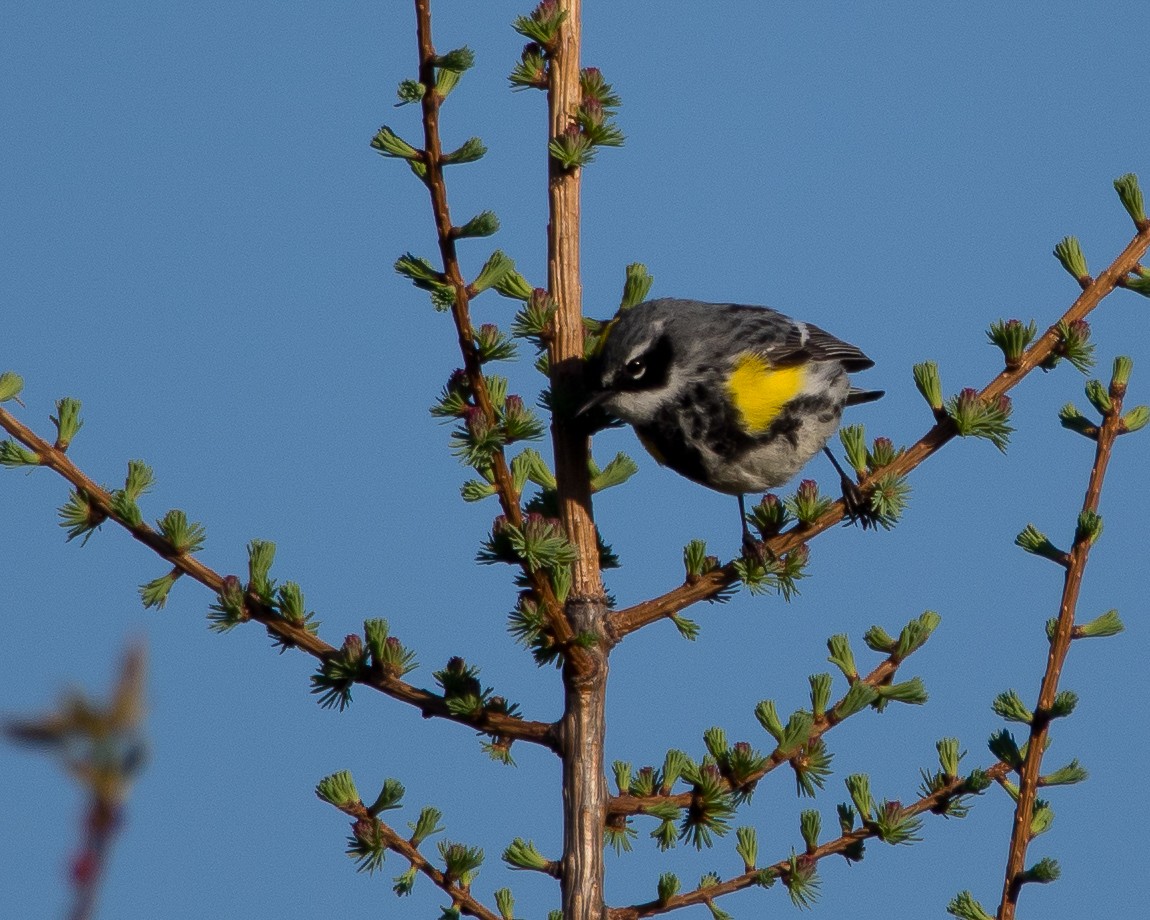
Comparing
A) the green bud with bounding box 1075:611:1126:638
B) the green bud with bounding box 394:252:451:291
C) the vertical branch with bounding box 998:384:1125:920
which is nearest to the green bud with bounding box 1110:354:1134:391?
the vertical branch with bounding box 998:384:1125:920

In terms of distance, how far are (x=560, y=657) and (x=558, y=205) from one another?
4.60 feet

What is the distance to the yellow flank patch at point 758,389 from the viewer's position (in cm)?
593

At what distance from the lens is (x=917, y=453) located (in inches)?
161

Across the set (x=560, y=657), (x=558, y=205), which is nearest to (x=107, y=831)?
(x=560, y=657)

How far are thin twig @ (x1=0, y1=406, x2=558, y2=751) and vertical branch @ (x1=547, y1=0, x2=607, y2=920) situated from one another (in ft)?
0.43

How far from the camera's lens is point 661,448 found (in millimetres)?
5973

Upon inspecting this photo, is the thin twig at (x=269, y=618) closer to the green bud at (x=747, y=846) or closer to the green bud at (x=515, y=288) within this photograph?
the green bud at (x=747, y=846)

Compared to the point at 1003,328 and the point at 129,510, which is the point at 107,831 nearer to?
the point at 129,510

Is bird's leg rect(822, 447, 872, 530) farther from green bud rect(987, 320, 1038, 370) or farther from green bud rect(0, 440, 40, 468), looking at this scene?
green bud rect(0, 440, 40, 468)

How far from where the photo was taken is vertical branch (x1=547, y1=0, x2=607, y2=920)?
Result: 11.1 feet

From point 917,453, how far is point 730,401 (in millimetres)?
1896

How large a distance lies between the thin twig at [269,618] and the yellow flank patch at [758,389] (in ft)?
8.72

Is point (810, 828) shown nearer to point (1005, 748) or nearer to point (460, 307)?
point (1005, 748)

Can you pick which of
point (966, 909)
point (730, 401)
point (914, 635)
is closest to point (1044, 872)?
point (966, 909)
